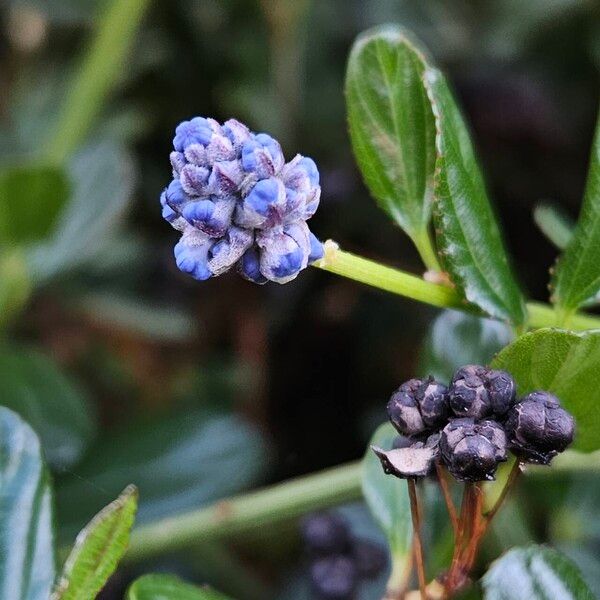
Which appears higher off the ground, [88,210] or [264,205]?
[264,205]

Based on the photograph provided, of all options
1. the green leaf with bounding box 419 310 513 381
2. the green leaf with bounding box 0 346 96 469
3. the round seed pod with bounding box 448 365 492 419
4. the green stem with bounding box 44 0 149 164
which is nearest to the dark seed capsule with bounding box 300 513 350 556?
the green leaf with bounding box 419 310 513 381

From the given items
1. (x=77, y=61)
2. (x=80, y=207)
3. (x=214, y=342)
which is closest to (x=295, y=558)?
(x=214, y=342)

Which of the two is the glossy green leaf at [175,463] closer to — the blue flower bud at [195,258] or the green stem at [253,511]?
the green stem at [253,511]

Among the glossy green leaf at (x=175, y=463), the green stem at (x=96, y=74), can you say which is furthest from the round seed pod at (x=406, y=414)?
the green stem at (x=96, y=74)

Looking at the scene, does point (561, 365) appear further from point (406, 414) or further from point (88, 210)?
point (88, 210)

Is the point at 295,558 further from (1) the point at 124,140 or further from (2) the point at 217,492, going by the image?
(1) the point at 124,140

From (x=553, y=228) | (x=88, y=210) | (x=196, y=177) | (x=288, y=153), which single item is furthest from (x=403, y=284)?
(x=288, y=153)
